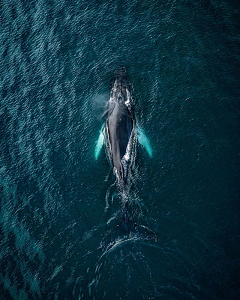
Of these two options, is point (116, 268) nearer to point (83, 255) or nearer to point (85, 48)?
point (83, 255)

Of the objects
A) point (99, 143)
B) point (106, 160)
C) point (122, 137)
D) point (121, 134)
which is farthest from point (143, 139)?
point (99, 143)

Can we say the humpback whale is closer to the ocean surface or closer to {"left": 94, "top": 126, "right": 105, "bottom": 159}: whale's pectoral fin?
{"left": 94, "top": 126, "right": 105, "bottom": 159}: whale's pectoral fin

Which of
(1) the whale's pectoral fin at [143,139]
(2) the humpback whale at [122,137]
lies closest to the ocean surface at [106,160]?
(1) the whale's pectoral fin at [143,139]

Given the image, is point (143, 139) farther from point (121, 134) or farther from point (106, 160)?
point (106, 160)

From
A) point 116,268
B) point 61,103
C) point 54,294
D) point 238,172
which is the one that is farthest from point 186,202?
point 61,103

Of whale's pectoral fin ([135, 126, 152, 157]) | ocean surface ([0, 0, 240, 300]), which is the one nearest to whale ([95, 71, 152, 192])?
whale's pectoral fin ([135, 126, 152, 157])
